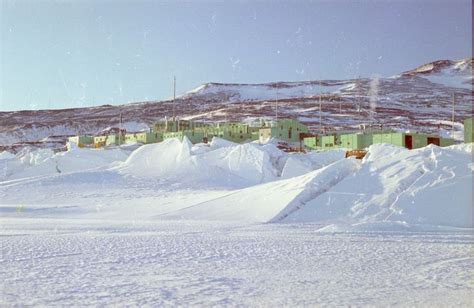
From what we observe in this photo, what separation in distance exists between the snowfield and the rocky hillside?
69131mm

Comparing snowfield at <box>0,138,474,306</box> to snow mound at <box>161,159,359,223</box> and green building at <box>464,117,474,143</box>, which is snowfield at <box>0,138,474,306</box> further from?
green building at <box>464,117,474,143</box>

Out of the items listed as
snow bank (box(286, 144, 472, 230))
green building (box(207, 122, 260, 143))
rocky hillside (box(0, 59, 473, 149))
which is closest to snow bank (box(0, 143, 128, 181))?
green building (box(207, 122, 260, 143))

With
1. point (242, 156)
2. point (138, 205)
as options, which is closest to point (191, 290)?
point (138, 205)

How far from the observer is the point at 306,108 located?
125 meters

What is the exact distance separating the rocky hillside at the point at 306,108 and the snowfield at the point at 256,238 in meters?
69.1

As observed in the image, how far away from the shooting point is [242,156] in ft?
117

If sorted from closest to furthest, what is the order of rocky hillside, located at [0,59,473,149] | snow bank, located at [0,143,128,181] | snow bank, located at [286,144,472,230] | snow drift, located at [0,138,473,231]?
snow bank, located at [286,144,472,230]
snow drift, located at [0,138,473,231]
snow bank, located at [0,143,128,181]
rocky hillside, located at [0,59,473,149]

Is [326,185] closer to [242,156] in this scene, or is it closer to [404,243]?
[404,243]

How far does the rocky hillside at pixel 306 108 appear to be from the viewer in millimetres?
109312

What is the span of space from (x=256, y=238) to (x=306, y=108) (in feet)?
373

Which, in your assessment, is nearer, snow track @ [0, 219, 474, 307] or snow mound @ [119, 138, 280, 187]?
snow track @ [0, 219, 474, 307]

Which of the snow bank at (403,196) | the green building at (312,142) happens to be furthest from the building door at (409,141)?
the snow bank at (403,196)

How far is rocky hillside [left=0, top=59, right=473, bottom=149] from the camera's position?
109312mm

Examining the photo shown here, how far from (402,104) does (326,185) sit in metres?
120
